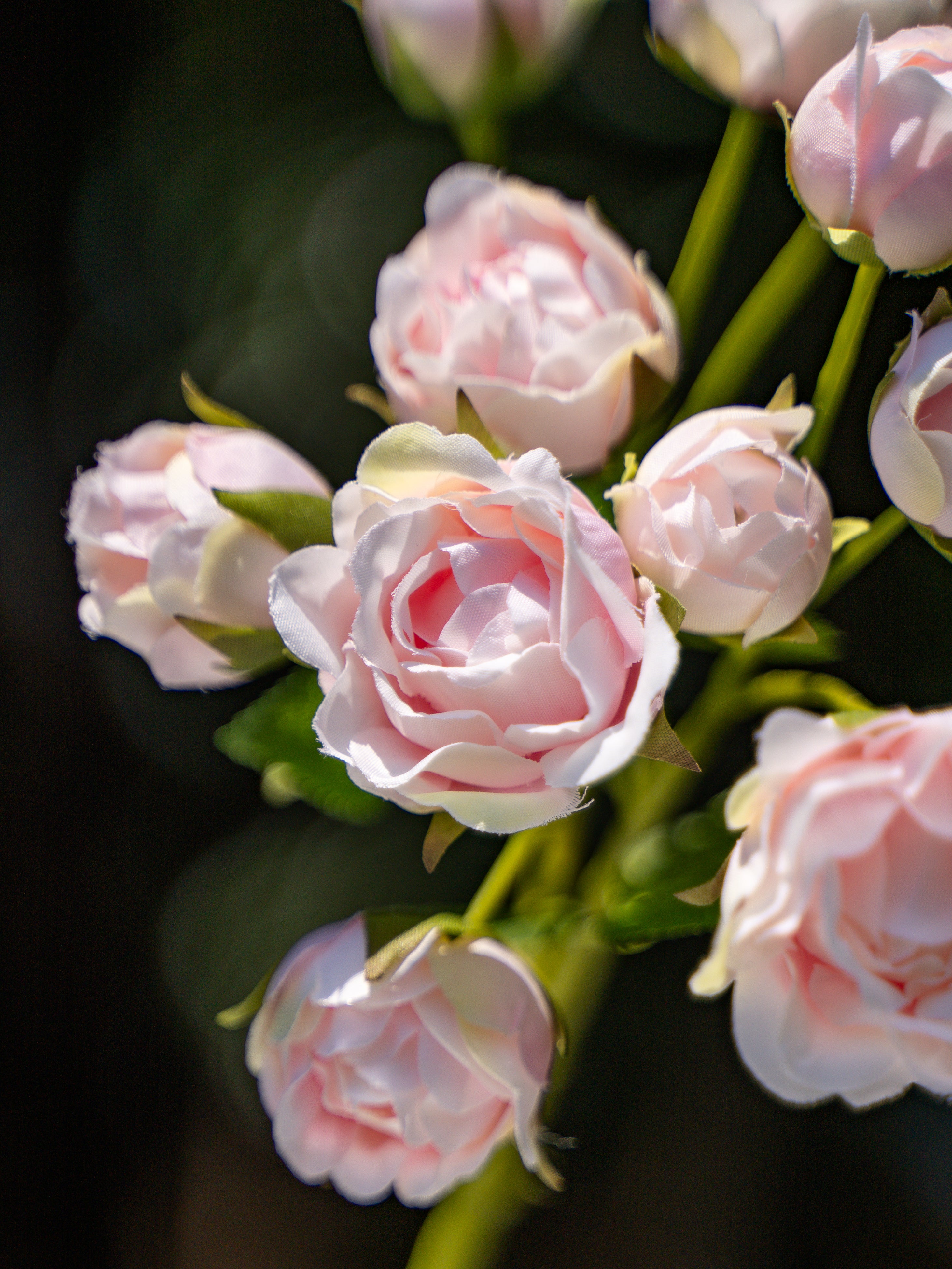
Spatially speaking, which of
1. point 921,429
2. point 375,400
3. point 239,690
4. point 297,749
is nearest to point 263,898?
point 239,690

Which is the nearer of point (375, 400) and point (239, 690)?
point (375, 400)

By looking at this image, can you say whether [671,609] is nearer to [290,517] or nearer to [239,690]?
[290,517]

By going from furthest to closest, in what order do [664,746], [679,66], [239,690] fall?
[239,690] → [679,66] → [664,746]

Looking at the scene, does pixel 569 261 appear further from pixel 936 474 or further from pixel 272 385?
pixel 272 385

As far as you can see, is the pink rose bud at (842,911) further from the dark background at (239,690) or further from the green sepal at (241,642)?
the dark background at (239,690)

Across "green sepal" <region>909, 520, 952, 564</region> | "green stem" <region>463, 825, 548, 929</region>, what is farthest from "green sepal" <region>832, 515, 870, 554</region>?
"green stem" <region>463, 825, 548, 929</region>

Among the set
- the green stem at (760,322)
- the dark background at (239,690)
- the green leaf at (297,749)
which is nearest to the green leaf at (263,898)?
the dark background at (239,690)
